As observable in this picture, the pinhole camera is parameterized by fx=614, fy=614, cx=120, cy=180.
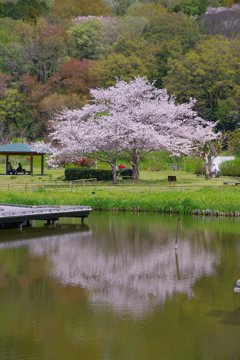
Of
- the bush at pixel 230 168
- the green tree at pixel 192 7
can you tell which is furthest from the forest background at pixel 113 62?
the bush at pixel 230 168

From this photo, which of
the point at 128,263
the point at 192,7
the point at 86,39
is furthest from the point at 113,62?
the point at 128,263

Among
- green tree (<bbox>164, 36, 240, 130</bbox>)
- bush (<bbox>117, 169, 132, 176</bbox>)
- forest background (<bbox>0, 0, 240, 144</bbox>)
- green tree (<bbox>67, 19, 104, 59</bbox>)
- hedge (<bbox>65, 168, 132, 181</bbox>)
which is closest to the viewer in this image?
hedge (<bbox>65, 168, 132, 181</bbox>)

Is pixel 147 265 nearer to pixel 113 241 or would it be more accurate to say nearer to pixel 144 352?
pixel 113 241

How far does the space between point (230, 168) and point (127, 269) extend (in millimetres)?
36229

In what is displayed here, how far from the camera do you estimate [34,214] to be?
29000 mm

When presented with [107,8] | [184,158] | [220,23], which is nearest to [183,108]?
[184,158]

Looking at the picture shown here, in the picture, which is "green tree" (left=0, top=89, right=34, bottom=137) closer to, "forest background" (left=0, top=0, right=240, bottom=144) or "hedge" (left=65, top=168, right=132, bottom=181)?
"forest background" (left=0, top=0, right=240, bottom=144)

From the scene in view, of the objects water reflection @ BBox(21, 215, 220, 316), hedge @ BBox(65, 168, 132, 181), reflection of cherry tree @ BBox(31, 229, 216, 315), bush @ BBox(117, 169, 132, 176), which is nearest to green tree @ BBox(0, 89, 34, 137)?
hedge @ BBox(65, 168, 132, 181)

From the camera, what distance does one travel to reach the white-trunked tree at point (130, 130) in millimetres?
47875

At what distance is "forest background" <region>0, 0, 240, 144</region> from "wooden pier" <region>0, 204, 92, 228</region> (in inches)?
1749

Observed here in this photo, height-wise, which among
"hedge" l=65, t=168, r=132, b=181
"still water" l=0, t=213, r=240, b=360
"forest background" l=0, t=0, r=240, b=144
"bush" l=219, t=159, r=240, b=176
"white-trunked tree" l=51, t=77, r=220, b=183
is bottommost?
"still water" l=0, t=213, r=240, b=360

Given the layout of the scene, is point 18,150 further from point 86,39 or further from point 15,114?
point 86,39

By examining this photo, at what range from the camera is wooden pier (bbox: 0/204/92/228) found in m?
28.1

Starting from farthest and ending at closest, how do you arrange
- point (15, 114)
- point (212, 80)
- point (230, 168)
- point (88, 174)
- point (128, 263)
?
1. point (15, 114)
2. point (212, 80)
3. point (230, 168)
4. point (88, 174)
5. point (128, 263)
